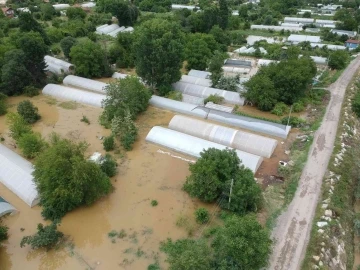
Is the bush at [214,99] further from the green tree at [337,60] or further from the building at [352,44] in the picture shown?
the building at [352,44]

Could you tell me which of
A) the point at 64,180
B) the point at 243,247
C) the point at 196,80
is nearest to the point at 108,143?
the point at 64,180

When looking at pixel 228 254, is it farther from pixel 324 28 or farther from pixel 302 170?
pixel 324 28

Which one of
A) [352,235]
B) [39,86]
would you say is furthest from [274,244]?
[39,86]

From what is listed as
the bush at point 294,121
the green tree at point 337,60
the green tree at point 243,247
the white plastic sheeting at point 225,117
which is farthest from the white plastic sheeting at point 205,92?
the green tree at point 243,247

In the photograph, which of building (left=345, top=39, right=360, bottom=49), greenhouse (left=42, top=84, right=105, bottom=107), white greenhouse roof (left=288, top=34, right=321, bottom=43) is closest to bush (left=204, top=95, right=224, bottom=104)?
greenhouse (left=42, top=84, right=105, bottom=107)

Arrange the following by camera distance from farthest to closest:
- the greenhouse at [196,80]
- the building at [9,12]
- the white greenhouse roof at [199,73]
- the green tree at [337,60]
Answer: the building at [9,12], the green tree at [337,60], the white greenhouse roof at [199,73], the greenhouse at [196,80]

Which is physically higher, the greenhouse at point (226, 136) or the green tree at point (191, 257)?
the green tree at point (191, 257)

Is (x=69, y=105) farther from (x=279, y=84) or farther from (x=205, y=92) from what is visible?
(x=279, y=84)

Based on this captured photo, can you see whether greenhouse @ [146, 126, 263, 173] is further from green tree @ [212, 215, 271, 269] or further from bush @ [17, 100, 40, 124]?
bush @ [17, 100, 40, 124]
